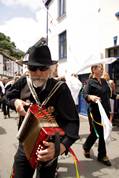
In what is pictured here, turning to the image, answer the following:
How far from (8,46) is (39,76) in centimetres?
8873

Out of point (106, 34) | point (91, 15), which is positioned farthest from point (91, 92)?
point (91, 15)

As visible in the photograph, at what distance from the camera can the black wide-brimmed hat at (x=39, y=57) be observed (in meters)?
2.87

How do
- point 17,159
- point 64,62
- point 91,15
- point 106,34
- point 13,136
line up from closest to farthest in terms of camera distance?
1. point 17,159
2. point 13,136
3. point 106,34
4. point 91,15
5. point 64,62

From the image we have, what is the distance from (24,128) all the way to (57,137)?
35cm

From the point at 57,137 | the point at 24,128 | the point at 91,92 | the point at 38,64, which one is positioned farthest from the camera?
the point at 91,92

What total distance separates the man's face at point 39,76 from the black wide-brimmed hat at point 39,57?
5 centimetres

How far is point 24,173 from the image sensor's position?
9.82 ft

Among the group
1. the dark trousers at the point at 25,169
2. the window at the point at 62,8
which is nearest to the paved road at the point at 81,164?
the dark trousers at the point at 25,169

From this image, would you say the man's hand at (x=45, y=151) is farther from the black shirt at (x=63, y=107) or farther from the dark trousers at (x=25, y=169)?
the dark trousers at (x=25, y=169)

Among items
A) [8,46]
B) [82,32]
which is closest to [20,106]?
[82,32]

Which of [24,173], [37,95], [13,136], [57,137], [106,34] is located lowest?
[13,136]

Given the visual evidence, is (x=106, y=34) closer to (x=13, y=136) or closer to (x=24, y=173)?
(x=13, y=136)

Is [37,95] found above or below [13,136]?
above

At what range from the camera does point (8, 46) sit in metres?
90.0
